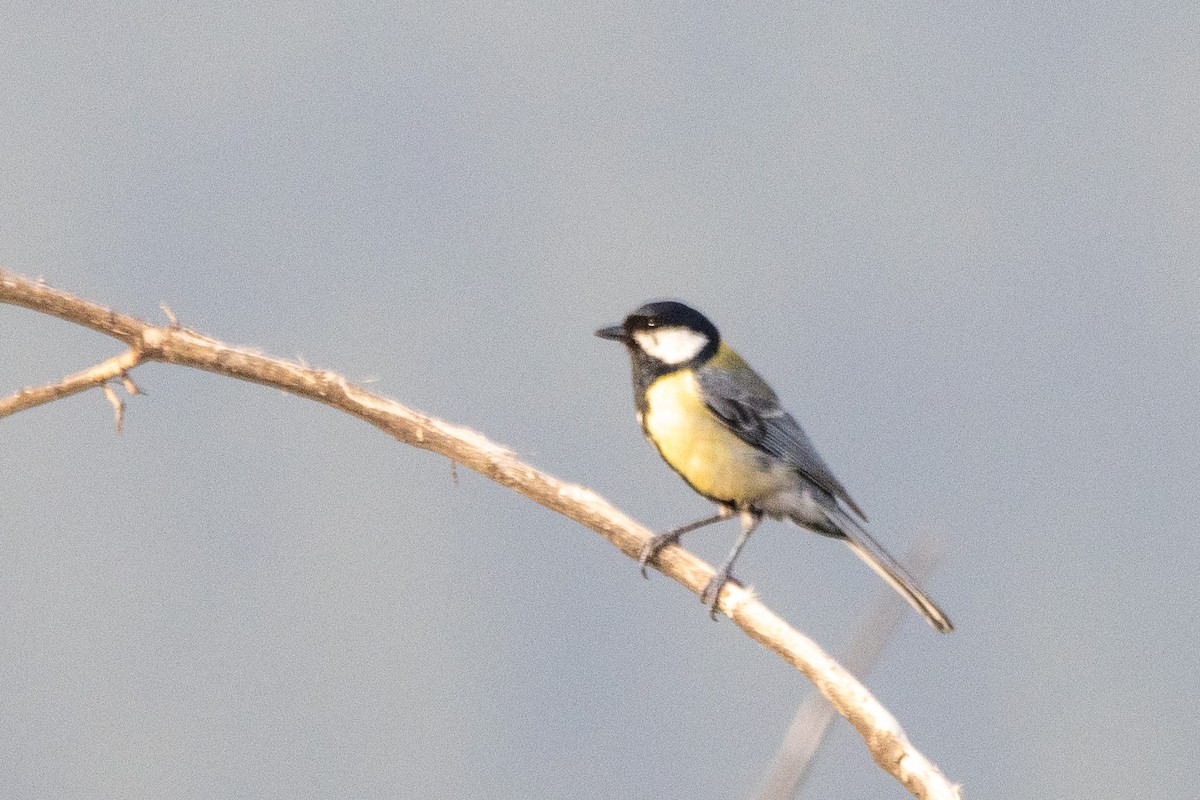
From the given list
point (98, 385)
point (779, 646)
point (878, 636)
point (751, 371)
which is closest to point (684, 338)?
point (751, 371)

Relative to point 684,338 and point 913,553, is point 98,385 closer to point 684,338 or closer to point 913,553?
point 684,338

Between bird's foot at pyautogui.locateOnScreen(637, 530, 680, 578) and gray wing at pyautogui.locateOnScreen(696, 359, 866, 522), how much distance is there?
0.58m

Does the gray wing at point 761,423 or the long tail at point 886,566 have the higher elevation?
the gray wing at point 761,423

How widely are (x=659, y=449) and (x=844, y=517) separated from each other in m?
0.53

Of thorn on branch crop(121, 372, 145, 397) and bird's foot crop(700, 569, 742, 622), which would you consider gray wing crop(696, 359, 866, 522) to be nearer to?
bird's foot crop(700, 569, 742, 622)

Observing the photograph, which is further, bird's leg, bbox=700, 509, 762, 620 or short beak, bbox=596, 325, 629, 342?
short beak, bbox=596, 325, 629, 342

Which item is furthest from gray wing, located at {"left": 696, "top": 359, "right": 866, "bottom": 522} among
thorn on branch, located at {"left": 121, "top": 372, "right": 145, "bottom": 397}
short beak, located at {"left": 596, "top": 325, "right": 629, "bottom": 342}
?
thorn on branch, located at {"left": 121, "top": 372, "right": 145, "bottom": 397}

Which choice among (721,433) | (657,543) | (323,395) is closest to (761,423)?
(721,433)

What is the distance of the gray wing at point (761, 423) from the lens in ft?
12.3

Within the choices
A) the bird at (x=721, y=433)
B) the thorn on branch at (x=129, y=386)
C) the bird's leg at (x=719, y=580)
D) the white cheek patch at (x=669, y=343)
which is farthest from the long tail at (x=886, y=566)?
the thorn on branch at (x=129, y=386)

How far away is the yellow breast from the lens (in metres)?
3.71

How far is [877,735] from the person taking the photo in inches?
98.7

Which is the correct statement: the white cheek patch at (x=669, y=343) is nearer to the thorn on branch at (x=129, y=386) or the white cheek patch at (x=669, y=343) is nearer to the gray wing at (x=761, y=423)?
the gray wing at (x=761, y=423)

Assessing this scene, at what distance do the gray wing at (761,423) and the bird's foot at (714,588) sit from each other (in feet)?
1.76
